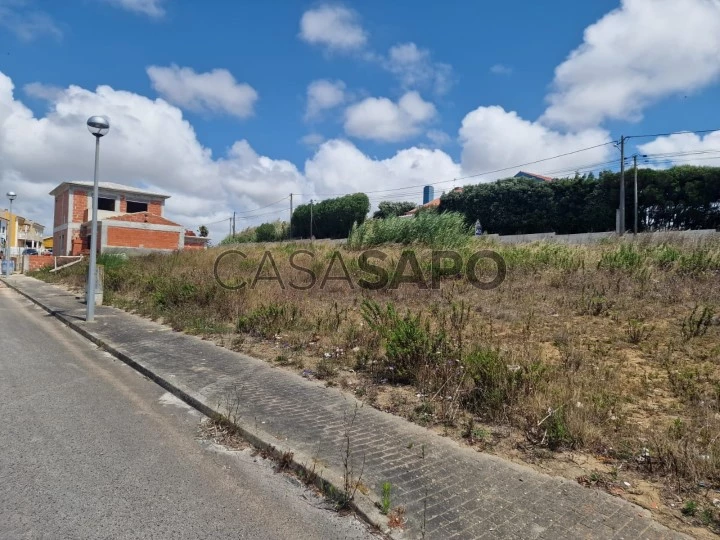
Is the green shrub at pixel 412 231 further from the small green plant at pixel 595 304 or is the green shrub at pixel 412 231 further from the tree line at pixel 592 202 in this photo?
the small green plant at pixel 595 304

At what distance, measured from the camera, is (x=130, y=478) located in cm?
332

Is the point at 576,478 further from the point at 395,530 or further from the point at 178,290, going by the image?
the point at 178,290

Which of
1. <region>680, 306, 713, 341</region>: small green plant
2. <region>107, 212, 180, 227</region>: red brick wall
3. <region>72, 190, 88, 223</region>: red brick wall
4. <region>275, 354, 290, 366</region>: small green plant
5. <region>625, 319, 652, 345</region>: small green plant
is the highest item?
<region>72, 190, 88, 223</region>: red brick wall

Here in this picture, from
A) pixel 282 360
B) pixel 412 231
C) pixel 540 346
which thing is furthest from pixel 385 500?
pixel 412 231

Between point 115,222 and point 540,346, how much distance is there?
127ft

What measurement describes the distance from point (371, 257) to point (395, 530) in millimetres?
11088

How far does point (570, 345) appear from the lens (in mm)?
5672

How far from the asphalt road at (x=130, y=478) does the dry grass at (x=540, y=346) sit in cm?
166

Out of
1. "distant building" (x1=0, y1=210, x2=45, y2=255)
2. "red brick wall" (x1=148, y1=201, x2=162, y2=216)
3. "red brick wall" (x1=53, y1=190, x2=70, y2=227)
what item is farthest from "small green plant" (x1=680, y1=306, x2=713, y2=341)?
"distant building" (x1=0, y1=210, x2=45, y2=255)

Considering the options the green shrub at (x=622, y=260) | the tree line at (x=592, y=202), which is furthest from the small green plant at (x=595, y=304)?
the tree line at (x=592, y=202)

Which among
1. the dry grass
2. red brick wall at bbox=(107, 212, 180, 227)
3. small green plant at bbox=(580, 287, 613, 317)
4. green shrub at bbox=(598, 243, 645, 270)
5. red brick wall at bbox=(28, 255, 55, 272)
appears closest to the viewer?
the dry grass

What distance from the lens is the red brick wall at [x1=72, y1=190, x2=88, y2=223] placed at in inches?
1689

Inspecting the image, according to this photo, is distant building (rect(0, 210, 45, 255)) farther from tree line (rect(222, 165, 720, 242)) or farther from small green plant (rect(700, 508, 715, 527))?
small green plant (rect(700, 508, 715, 527))

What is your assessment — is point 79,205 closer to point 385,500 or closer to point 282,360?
point 282,360
